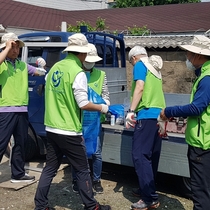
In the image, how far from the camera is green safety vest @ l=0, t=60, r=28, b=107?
14.0ft

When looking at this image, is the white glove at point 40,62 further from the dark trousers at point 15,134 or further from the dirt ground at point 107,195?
the dirt ground at point 107,195

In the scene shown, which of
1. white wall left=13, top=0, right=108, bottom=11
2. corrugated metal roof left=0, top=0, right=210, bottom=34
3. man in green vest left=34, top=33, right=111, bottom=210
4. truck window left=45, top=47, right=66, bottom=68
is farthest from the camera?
white wall left=13, top=0, right=108, bottom=11

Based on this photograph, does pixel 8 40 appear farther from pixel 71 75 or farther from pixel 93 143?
pixel 93 143

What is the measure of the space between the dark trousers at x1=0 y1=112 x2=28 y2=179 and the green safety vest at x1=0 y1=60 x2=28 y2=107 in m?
0.16

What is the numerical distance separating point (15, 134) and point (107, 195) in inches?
55.6

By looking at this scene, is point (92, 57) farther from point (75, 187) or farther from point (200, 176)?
point (200, 176)

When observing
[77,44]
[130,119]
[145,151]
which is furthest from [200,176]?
[77,44]

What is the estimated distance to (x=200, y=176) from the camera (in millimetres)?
2938

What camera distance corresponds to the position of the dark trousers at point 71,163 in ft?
11.4

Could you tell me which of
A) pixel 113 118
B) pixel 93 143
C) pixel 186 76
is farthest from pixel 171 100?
pixel 186 76

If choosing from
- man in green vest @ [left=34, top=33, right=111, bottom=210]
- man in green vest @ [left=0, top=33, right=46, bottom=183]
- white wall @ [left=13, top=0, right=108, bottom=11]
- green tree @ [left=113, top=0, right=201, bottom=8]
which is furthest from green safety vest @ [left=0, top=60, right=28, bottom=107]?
green tree @ [left=113, top=0, right=201, bottom=8]

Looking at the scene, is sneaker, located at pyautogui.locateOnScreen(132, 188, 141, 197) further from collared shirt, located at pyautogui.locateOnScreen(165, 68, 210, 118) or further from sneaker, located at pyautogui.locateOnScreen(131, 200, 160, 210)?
collared shirt, located at pyautogui.locateOnScreen(165, 68, 210, 118)

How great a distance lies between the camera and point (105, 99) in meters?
4.31

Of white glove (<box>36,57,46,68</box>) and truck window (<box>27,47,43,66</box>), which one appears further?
truck window (<box>27,47,43,66</box>)
